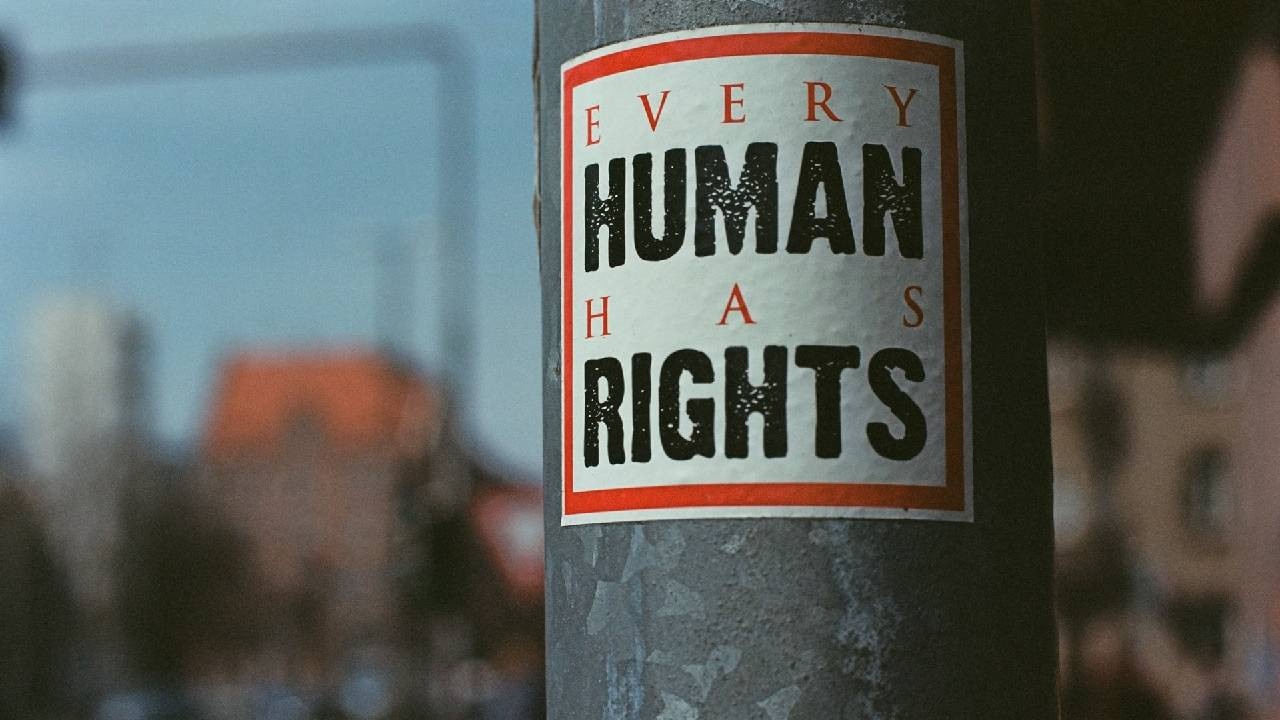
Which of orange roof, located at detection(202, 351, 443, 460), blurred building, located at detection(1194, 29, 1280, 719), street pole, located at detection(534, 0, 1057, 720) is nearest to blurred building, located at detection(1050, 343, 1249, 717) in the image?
blurred building, located at detection(1194, 29, 1280, 719)

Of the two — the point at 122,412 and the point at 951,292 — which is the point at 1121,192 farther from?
the point at 122,412

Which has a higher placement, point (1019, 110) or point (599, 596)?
point (1019, 110)

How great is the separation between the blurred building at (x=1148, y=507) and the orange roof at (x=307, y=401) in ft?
234

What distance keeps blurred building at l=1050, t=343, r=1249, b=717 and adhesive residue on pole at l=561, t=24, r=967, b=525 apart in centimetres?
2208

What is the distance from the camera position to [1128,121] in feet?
32.6

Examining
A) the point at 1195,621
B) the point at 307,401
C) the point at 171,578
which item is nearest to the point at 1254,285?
the point at 1195,621

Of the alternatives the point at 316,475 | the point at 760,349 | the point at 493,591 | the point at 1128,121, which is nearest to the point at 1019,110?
the point at 760,349

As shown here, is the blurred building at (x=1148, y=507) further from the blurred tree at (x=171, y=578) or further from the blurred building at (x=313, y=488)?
the blurred building at (x=313, y=488)

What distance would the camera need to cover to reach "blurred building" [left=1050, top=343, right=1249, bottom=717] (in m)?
28.5

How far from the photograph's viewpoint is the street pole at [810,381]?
1663 millimetres

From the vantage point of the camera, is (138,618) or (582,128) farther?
(138,618)

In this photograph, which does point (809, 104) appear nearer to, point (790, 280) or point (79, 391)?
point (790, 280)

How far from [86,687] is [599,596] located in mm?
90034

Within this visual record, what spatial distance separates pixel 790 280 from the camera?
1.70 metres
